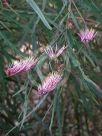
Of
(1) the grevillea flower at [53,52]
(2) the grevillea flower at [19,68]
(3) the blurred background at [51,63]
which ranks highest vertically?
(2) the grevillea flower at [19,68]

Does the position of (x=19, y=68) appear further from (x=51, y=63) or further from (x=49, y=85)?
(x=51, y=63)

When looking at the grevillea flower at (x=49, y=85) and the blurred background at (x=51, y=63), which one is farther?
the blurred background at (x=51, y=63)

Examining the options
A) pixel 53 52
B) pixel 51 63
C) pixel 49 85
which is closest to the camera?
pixel 49 85

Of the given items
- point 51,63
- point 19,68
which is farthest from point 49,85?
point 51,63

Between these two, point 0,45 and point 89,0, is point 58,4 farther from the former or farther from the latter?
point 0,45

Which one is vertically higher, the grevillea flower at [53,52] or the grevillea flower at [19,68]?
the grevillea flower at [19,68]

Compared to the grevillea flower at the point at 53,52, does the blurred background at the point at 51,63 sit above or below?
below

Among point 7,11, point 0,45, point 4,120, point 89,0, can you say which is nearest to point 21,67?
point 89,0

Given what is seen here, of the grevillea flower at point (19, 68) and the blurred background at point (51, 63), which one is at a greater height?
the grevillea flower at point (19, 68)
